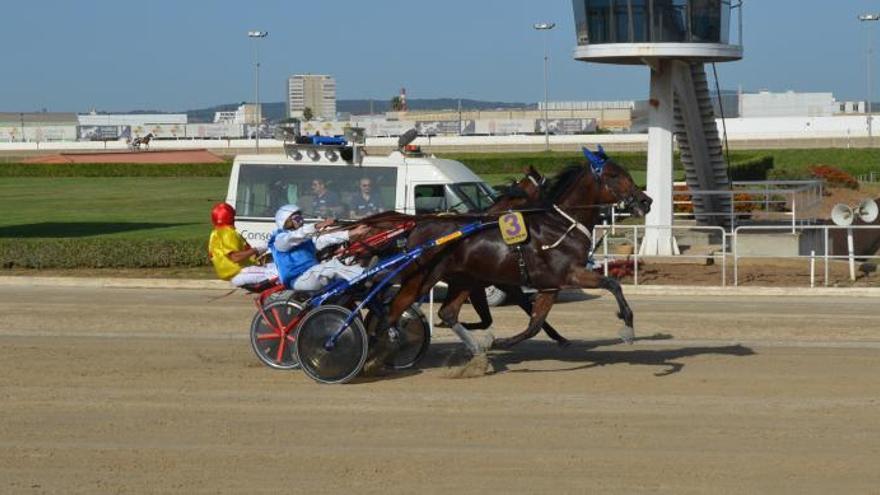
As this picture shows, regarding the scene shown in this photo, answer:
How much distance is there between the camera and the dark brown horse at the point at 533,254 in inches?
458

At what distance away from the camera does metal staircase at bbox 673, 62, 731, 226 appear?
2838 cm

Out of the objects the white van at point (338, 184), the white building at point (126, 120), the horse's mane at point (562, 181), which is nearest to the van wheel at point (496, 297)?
the white van at point (338, 184)

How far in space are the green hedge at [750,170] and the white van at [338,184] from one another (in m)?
31.9

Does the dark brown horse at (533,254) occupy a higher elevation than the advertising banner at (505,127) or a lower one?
lower

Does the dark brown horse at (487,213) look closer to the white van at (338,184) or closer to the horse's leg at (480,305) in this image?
the horse's leg at (480,305)

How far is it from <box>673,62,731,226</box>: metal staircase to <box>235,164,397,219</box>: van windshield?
11448 mm

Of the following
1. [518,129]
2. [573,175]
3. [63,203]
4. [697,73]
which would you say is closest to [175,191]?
[63,203]

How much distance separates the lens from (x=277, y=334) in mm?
12273

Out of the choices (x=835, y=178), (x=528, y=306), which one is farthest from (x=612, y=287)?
(x=835, y=178)

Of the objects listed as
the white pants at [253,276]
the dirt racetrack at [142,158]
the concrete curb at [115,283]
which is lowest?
the concrete curb at [115,283]

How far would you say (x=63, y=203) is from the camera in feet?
139

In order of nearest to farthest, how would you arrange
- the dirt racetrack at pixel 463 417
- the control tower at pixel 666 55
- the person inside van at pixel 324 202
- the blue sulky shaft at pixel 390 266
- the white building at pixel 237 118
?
the dirt racetrack at pixel 463 417, the blue sulky shaft at pixel 390 266, the person inside van at pixel 324 202, the control tower at pixel 666 55, the white building at pixel 237 118

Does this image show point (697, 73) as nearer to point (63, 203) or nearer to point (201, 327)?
point (201, 327)

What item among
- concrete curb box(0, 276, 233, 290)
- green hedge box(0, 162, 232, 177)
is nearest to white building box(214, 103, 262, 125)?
green hedge box(0, 162, 232, 177)
